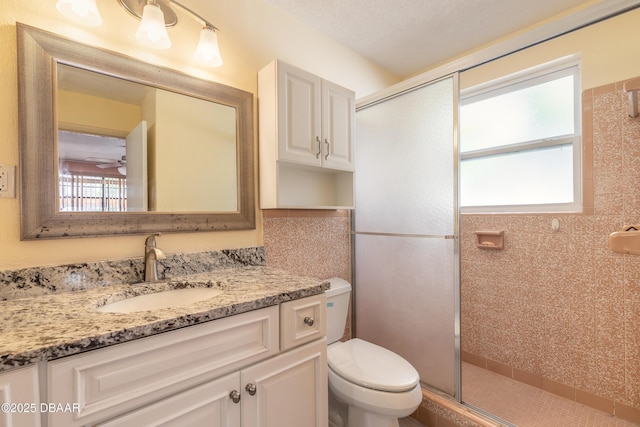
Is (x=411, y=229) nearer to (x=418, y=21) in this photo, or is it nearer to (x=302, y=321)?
(x=302, y=321)

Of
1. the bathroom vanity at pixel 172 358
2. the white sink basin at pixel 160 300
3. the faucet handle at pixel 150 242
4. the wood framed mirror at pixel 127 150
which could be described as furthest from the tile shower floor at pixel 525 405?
the faucet handle at pixel 150 242

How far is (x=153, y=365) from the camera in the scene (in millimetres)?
741

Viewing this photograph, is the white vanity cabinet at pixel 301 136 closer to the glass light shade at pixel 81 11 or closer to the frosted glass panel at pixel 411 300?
the frosted glass panel at pixel 411 300

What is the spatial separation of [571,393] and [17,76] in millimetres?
2973

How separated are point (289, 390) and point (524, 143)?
Result: 6.81 ft

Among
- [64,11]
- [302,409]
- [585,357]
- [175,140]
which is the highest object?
[64,11]

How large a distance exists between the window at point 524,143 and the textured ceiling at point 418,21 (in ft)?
1.06

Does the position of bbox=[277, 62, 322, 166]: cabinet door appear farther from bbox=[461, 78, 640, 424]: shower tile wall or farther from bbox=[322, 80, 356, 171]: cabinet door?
bbox=[461, 78, 640, 424]: shower tile wall

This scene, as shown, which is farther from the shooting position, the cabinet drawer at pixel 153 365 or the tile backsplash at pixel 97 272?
the tile backsplash at pixel 97 272

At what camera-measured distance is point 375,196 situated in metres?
1.89

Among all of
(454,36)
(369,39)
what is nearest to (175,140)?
(369,39)

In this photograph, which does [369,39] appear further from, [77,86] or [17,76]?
[17,76]

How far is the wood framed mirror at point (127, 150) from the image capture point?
39.1 inches

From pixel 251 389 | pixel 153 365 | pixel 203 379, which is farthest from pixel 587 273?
pixel 153 365
